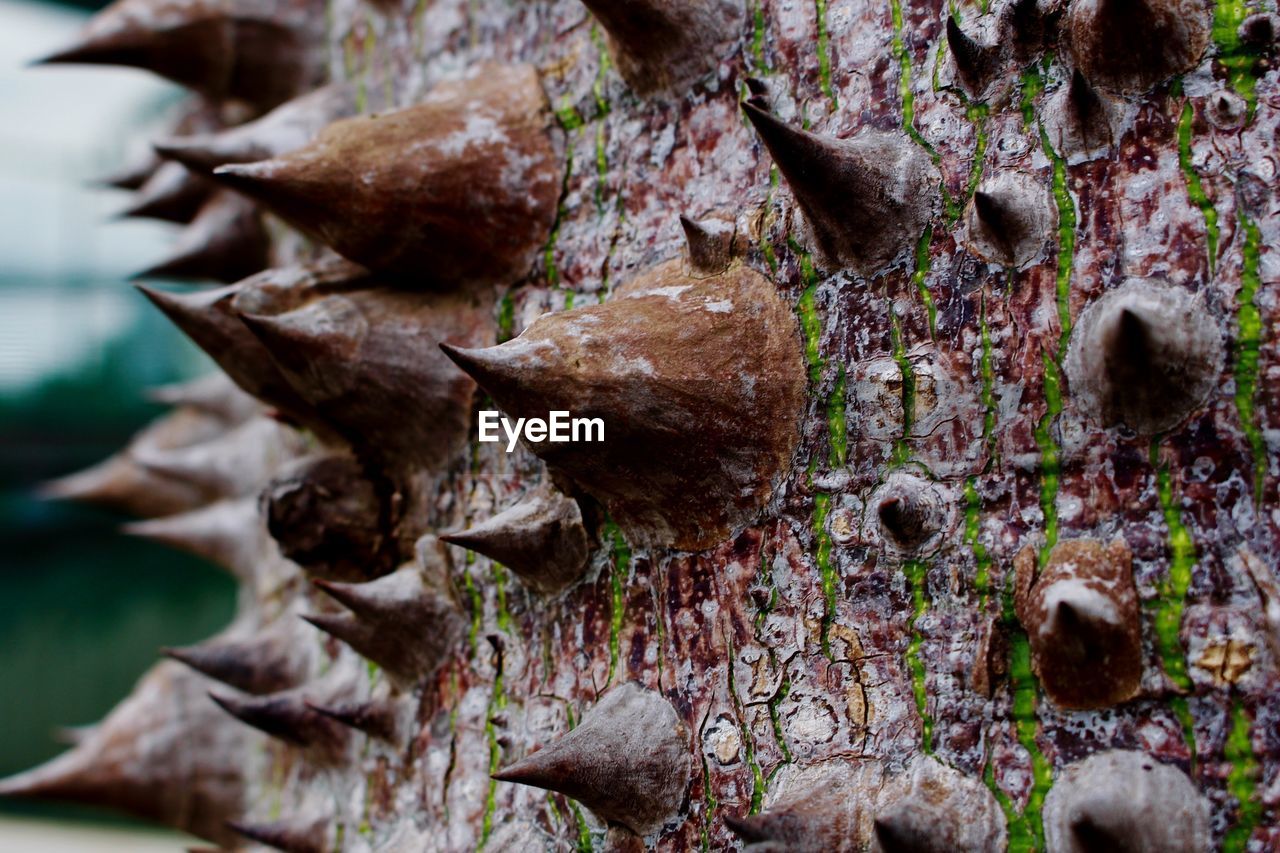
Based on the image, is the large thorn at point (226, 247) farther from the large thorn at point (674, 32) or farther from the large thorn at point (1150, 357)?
the large thorn at point (1150, 357)

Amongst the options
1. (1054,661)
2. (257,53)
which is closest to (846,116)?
(1054,661)

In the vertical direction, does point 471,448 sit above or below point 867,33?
below

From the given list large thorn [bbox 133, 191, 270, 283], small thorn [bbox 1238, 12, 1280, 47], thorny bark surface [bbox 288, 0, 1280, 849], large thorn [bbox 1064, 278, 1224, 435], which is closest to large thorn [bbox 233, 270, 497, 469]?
thorny bark surface [bbox 288, 0, 1280, 849]

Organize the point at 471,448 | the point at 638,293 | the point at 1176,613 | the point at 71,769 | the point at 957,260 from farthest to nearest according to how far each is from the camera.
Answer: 1. the point at 71,769
2. the point at 471,448
3. the point at 638,293
4. the point at 957,260
5. the point at 1176,613

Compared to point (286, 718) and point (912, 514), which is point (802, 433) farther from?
point (286, 718)

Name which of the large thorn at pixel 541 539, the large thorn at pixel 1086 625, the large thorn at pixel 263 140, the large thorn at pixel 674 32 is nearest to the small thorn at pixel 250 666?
the large thorn at pixel 541 539

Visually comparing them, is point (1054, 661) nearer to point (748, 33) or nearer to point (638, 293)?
point (638, 293)
